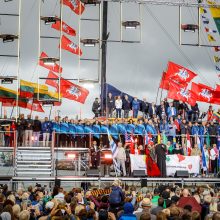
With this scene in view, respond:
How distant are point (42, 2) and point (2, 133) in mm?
6897

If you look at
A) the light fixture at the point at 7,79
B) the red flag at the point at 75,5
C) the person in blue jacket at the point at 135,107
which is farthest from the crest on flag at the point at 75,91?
the light fixture at the point at 7,79

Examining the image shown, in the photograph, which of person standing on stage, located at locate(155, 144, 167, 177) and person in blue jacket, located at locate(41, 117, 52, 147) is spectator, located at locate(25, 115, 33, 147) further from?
person standing on stage, located at locate(155, 144, 167, 177)

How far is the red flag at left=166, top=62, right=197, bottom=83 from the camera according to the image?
3197 centimetres

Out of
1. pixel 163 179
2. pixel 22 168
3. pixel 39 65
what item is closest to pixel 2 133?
pixel 22 168

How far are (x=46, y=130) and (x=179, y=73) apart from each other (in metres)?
9.21

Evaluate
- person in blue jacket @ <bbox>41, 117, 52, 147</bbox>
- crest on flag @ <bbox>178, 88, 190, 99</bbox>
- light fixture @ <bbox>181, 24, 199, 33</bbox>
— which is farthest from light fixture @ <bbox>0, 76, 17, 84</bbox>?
crest on flag @ <bbox>178, 88, 190, 99</bbox>

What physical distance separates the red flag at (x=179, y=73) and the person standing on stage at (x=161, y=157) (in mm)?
7754

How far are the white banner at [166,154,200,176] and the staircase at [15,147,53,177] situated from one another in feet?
17.0

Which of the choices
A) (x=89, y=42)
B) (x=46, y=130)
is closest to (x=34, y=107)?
(x=89, y=42)

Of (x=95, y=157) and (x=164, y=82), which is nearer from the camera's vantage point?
(x=95, y=157)

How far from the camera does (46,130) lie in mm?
26516

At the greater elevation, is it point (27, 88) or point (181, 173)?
point (27, 88)

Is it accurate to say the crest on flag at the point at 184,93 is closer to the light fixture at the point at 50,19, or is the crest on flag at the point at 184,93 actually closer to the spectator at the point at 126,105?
the spectator at the point at 126,105

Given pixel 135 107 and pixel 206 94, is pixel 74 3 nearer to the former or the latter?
pixel 135 107
